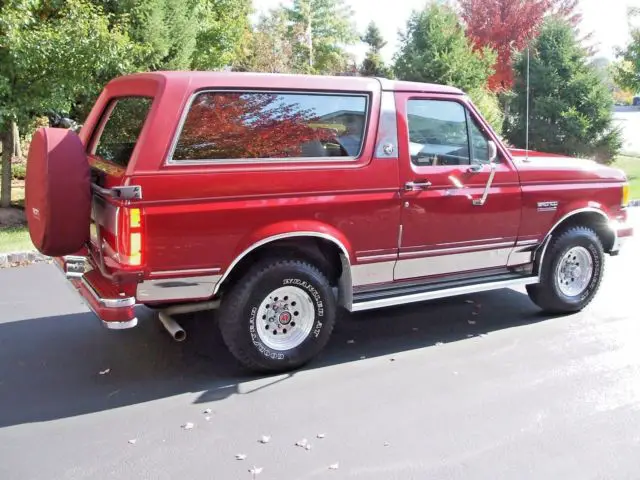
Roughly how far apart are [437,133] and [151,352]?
2847mm

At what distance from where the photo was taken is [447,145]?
16.8 ft

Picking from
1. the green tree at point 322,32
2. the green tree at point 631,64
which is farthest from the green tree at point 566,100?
the green tree at point 322,32

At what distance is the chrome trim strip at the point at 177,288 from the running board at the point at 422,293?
1096 mm

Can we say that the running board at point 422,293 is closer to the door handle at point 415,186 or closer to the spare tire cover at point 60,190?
the door handle at point 415,186

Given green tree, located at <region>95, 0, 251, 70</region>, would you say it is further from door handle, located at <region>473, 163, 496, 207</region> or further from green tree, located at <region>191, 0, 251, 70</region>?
door handle, located at <region>473, 163, 496, 207</region>

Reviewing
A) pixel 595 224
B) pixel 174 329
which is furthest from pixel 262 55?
pixel 174 329

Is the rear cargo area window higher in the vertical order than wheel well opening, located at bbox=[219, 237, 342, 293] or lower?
higher

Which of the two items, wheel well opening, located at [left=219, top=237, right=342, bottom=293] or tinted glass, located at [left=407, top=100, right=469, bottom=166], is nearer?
wheel well opening, located at [left=219, top=237, right=342, bottom=293]

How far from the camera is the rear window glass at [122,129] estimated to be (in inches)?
176

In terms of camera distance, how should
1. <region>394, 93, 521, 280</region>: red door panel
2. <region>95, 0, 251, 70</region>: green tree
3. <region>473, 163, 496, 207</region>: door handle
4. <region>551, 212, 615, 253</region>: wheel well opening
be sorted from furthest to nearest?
1. <region>95, 0, 251, 70</region>: green tree
2. <region>551, 212, 615, 253</region>: wheel well opening
3. <region>473, 163, 496, 207</region>: door handle
4. <region>394, 93, 521, 280</region>: red door panel

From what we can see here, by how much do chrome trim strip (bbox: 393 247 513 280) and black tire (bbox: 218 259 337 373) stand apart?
0.70 metres

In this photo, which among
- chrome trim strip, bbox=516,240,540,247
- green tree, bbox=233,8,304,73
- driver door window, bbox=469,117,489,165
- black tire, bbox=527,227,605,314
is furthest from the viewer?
green tree, bbox=233,8,304,73

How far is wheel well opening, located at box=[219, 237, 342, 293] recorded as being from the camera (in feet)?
14.5

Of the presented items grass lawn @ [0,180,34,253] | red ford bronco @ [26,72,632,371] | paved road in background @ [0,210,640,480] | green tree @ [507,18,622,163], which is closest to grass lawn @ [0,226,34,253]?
grass lawn @ [0,180,34,253]
